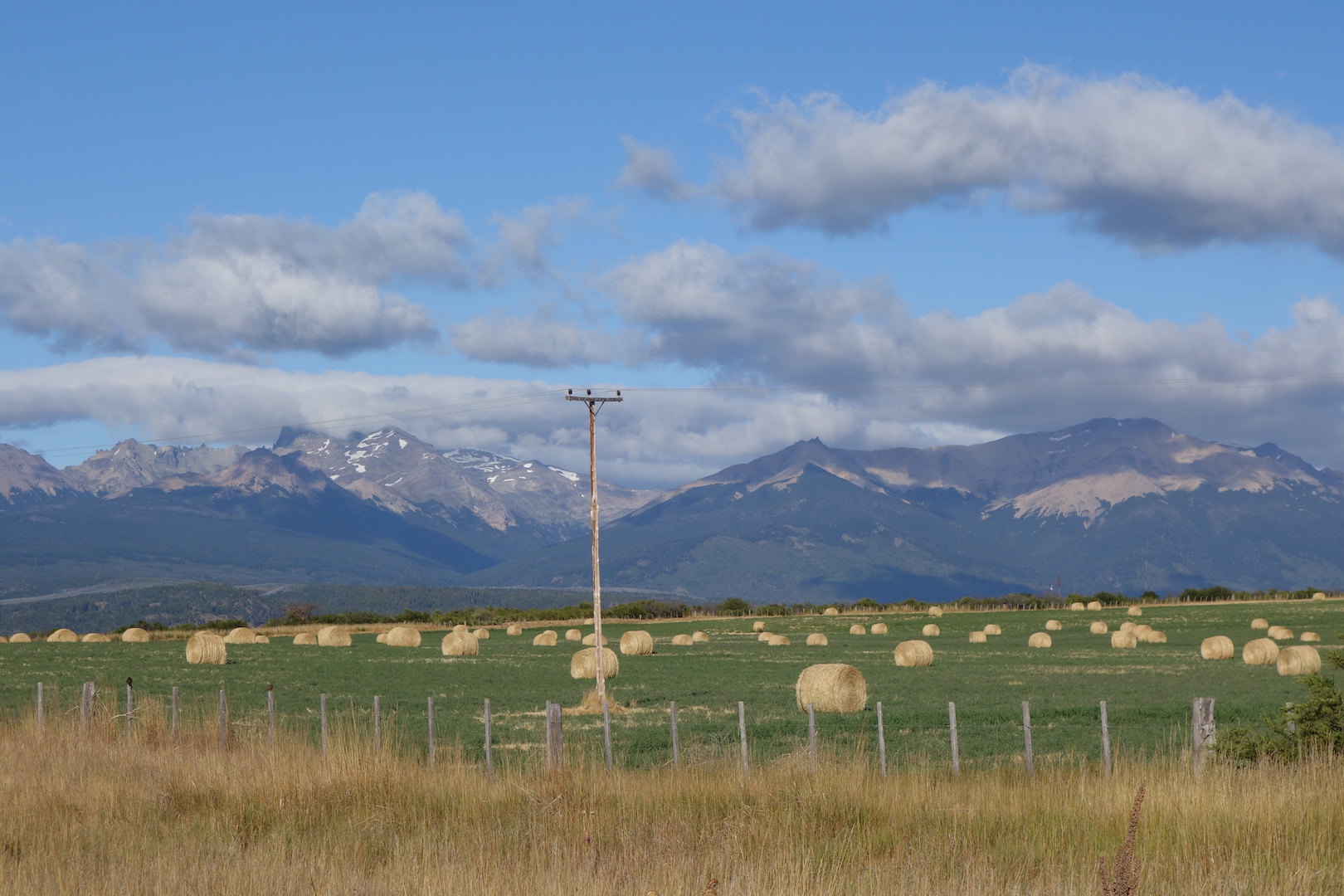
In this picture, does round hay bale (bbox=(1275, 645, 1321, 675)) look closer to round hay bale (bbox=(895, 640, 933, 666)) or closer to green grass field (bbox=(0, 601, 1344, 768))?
green grass field (bbox=(0, 601, 1344, 768))

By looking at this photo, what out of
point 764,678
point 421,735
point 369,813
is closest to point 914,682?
point 764,678

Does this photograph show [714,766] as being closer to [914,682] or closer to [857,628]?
[914,682]

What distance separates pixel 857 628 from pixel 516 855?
75215mm

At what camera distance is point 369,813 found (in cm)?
1481

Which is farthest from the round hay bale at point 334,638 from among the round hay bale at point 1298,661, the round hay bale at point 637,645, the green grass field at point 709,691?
the round hay bale at point 1298,661

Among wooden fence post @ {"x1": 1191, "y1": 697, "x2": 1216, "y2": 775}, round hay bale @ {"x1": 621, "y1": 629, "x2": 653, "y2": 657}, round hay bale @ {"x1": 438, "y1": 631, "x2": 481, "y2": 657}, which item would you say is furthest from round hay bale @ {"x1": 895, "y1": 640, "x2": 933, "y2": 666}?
wooden fence post @ {"x1": 1191, "y1": 697, "x2": 1216, "y2": 775}

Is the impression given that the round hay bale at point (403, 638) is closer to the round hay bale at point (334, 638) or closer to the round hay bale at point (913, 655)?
the round hay bale at point (334, 638)

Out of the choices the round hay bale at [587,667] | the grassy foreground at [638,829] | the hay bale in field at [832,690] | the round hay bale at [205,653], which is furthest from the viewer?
the round hay bale at [205,653]

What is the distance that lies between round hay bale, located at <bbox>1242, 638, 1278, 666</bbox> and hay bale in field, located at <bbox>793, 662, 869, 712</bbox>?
72.9ft

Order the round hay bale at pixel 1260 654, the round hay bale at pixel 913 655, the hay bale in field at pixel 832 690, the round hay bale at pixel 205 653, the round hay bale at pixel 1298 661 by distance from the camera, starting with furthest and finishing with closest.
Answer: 1. the round hay bale at pixel 205 653
2. the round hay bale at pixel 913 655
3. the round hay bale at pixel 1260 654
4. the round hay bale at pixel 1298 661
5. the hay bale in field at pixel 832 690

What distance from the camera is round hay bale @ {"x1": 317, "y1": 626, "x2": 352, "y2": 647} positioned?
2635 inches

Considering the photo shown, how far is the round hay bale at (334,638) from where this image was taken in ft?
220

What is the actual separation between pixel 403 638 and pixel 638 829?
57.0m

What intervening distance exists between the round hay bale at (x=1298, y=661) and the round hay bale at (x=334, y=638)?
46.4 meters
